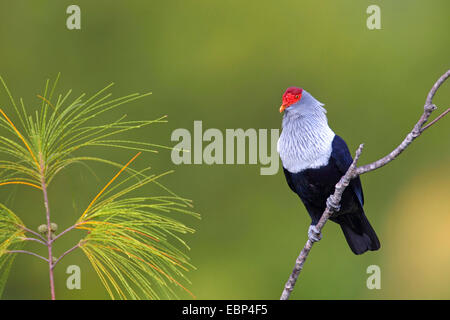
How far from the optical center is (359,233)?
321 centimetres

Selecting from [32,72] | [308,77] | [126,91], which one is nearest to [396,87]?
[308,77]

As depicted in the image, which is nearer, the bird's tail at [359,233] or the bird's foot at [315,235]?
the bird's foot at [315,235]

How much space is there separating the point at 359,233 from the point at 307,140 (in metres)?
0.64

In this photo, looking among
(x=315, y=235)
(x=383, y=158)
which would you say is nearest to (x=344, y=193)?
(x=315, y=235)

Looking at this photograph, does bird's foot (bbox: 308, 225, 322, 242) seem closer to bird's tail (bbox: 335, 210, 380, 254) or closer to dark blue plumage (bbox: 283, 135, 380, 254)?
dark blue plumage (bbox: 283, 135, 380, 254)

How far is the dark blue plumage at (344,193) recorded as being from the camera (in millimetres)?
2900

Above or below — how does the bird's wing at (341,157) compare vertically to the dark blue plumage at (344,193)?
above

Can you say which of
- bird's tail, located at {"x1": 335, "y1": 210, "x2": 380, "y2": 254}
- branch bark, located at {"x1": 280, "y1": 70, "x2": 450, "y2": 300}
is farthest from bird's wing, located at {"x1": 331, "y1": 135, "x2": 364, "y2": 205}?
branch bark, located at {"x1": 280, "y1": 70, "x2": 450, "y2": 300}

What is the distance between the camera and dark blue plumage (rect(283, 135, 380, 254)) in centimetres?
290

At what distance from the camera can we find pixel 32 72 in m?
5.52

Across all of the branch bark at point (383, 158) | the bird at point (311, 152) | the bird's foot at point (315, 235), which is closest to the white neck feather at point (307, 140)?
the bird at point (311, 152)

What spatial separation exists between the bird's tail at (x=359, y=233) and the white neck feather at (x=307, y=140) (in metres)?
0.43

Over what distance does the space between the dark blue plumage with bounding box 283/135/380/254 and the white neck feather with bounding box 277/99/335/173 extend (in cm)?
3

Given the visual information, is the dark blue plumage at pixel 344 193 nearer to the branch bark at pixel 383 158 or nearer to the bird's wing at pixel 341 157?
the bird's wing at pixel 341 157
